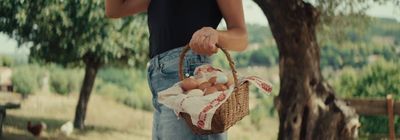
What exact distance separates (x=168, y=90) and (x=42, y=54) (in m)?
14.8

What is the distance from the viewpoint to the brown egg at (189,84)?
1729 mm

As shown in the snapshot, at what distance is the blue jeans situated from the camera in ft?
5.84

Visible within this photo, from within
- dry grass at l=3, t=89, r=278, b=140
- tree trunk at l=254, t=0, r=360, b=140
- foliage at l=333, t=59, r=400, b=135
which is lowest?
dry grass at l=3, t=89, r=278, b=140

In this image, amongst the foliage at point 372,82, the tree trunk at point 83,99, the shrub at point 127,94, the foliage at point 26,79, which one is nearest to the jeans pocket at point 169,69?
the tree trunk at point 83,99

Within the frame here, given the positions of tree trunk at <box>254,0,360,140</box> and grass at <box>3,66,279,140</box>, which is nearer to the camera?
tree trunk at <box>254,0,360,140</box>

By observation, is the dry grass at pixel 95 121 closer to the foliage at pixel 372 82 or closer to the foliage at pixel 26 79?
the foliage at pixel 26 79

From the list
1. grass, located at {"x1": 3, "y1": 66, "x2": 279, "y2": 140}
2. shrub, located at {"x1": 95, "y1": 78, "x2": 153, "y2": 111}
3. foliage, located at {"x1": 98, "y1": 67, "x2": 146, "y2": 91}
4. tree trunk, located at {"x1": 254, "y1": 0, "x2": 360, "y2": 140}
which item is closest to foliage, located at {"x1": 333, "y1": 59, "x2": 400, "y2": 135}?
grass, located at {"x1": 3, "y1": 66, "x2": 279, "y2": 140}

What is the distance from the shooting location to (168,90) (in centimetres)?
175

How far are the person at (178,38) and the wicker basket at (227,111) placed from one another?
40 mm

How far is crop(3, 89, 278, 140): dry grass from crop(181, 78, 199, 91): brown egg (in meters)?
14.3

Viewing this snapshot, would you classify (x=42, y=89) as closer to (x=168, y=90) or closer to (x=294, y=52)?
(x=294, y=52)

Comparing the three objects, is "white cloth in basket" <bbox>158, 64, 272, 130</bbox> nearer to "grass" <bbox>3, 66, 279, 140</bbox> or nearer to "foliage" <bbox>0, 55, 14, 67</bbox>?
"grass" <bbox>3, 66, 279, 140</bbox>

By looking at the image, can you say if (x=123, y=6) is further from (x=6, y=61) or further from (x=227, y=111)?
(x=6, y=61)

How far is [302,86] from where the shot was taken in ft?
26.8
